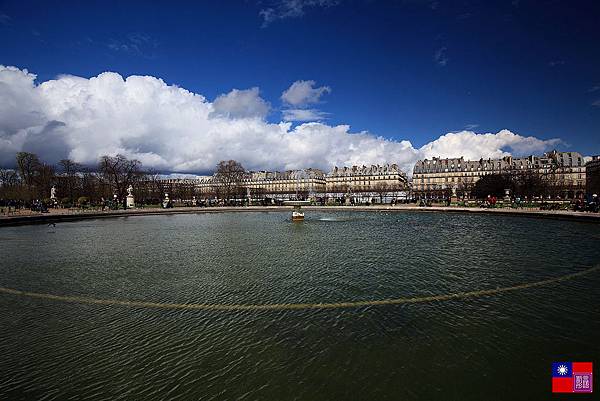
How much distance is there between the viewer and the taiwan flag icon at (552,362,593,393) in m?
4.75

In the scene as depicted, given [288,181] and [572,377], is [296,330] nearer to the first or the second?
[572,377]

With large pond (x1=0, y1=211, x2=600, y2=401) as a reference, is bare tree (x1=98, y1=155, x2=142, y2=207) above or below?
above

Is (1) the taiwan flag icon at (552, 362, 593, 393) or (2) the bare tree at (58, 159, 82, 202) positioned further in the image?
(2) the bare tree at (58, 159, 82, 202)

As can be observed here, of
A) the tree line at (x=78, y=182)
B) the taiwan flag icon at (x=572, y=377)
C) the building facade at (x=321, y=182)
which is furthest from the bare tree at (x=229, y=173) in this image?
the taiwan flag icon at (x=572, y=377)

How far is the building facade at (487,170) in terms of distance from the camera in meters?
101

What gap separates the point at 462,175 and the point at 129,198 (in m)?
106

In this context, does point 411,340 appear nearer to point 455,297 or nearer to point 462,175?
point 455,297

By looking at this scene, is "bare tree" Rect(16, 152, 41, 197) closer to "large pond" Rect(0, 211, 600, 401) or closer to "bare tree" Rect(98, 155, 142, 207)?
"bare tree" Rect(98, 155, 142, 207)

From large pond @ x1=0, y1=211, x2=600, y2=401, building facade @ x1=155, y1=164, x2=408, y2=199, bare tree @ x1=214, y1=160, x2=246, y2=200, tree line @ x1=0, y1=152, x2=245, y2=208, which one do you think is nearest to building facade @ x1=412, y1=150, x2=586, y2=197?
building facade @ x1=155, y1=164, x2=408, y2=199

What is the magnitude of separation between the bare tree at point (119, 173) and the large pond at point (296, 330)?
65.5 metres

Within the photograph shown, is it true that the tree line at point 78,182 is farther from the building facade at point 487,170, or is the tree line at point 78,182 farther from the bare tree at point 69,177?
the building facade at point 487,170

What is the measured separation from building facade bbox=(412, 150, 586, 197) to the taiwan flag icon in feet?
313

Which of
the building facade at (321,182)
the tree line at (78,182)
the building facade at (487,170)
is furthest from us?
the building facade at (321,182)

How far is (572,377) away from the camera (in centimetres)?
500
